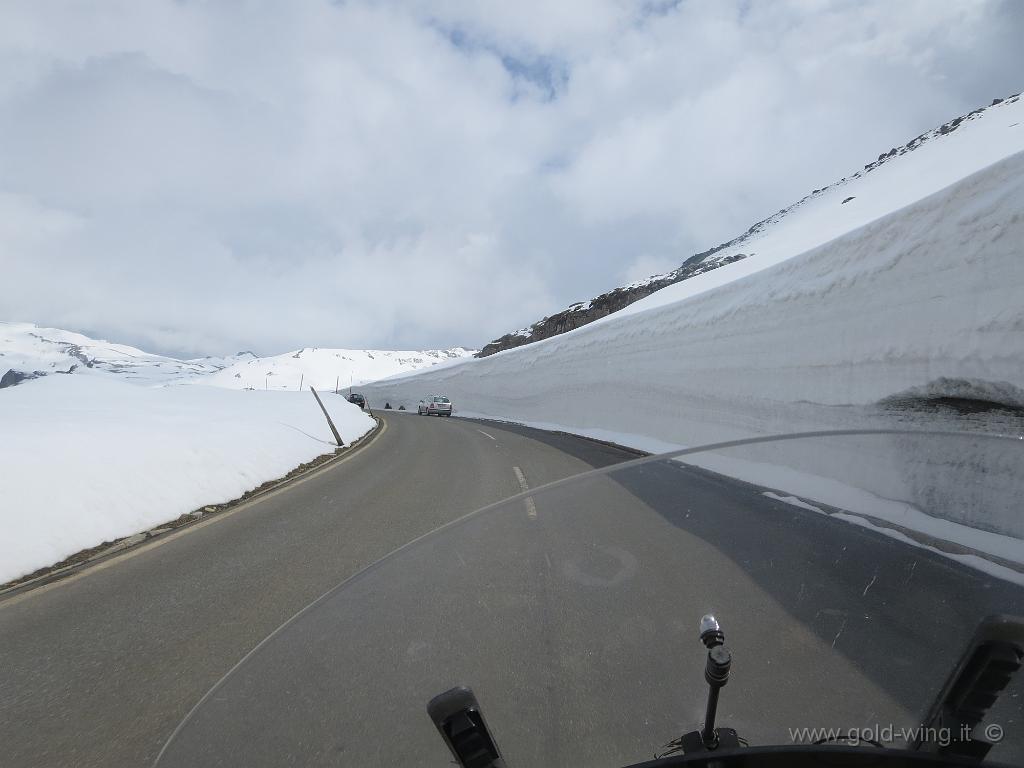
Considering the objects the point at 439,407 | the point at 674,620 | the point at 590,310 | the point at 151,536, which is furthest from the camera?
the point at 590,310

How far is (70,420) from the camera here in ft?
29.5

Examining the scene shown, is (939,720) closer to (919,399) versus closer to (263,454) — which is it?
(919,399)

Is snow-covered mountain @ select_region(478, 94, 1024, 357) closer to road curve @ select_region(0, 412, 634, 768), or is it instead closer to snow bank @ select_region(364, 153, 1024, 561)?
snow bank @ select_region(364, 153, 1024, 561)

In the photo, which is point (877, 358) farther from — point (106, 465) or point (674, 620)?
point (106, 465)

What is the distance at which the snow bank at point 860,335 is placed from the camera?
537cm

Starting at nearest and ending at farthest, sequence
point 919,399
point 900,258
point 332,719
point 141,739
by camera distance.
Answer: point 332,719 < point 141,739 < point 919,399 < point 900,258

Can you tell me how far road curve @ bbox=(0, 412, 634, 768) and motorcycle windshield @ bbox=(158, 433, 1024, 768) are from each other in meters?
1.56

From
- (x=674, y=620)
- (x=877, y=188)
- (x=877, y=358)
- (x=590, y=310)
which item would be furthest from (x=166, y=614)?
(x=877, y=188)

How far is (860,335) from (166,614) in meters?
8.92

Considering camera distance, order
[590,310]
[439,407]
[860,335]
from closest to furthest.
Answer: [860,335] < [439,407] < [590,310]

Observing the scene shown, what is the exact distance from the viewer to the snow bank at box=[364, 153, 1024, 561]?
5.37 metres

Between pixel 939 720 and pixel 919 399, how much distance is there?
674 centimetres

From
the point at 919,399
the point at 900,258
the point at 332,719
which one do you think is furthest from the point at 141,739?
the point at 900,258

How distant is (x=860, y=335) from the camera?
7746mm
